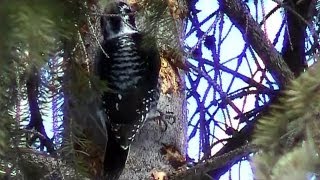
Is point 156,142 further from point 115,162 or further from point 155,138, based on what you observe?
point 115,162

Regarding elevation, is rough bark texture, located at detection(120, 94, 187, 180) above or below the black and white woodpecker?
below

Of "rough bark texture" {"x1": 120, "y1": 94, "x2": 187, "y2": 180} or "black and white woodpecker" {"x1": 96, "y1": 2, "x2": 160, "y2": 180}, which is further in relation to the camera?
"black and white woodpecker" {"x1": 96, "y1": 2, "x2": 160, "y2": 180}

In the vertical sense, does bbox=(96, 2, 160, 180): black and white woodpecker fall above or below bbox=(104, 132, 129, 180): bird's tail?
above

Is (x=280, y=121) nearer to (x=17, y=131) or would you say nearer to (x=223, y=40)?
(x=17, y=131)

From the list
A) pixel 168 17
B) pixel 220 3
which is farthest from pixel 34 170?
pixel 220 3

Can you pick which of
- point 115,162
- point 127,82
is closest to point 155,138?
point 115,162
